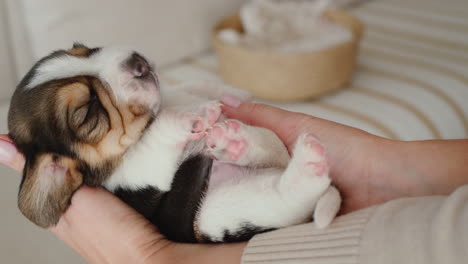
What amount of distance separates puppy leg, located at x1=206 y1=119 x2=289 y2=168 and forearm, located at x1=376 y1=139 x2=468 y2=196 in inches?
9.8

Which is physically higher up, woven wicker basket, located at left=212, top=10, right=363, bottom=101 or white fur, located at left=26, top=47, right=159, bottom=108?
white fur, located at left=26, top=47, right=159, bottom=108

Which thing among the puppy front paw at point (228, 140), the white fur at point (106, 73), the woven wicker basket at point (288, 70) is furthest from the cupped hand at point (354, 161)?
the woven wicker basket at point (288, 70)

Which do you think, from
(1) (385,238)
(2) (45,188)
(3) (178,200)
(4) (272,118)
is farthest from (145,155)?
(1) (385,238)

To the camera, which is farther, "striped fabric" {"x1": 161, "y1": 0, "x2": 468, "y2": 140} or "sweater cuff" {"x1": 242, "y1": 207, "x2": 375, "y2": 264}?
"striped fabric" {"x1": 161, "y1": 0, "x2": 468, "y2": 140}

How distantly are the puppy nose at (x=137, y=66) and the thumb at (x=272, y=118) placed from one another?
0.22 metres

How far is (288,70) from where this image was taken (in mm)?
1938

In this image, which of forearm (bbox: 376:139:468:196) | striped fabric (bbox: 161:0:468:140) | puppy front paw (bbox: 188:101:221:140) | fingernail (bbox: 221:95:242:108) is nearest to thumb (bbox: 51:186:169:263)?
puppy front paw (bbox: 188:101:221:140)

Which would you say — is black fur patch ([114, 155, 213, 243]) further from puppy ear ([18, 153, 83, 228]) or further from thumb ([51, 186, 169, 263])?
puppy ear ([18, 153, 83, 228])

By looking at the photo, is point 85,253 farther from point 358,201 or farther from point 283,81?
point 283,81

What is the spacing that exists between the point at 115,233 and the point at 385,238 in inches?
23.2

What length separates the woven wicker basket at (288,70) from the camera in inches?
75.9

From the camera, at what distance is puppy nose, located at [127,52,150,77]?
1096 millimetres

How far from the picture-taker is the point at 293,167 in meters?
0.93

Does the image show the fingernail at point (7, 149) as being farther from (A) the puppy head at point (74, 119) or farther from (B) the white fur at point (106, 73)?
Answer: (B) the white fur at point (106, 73)
